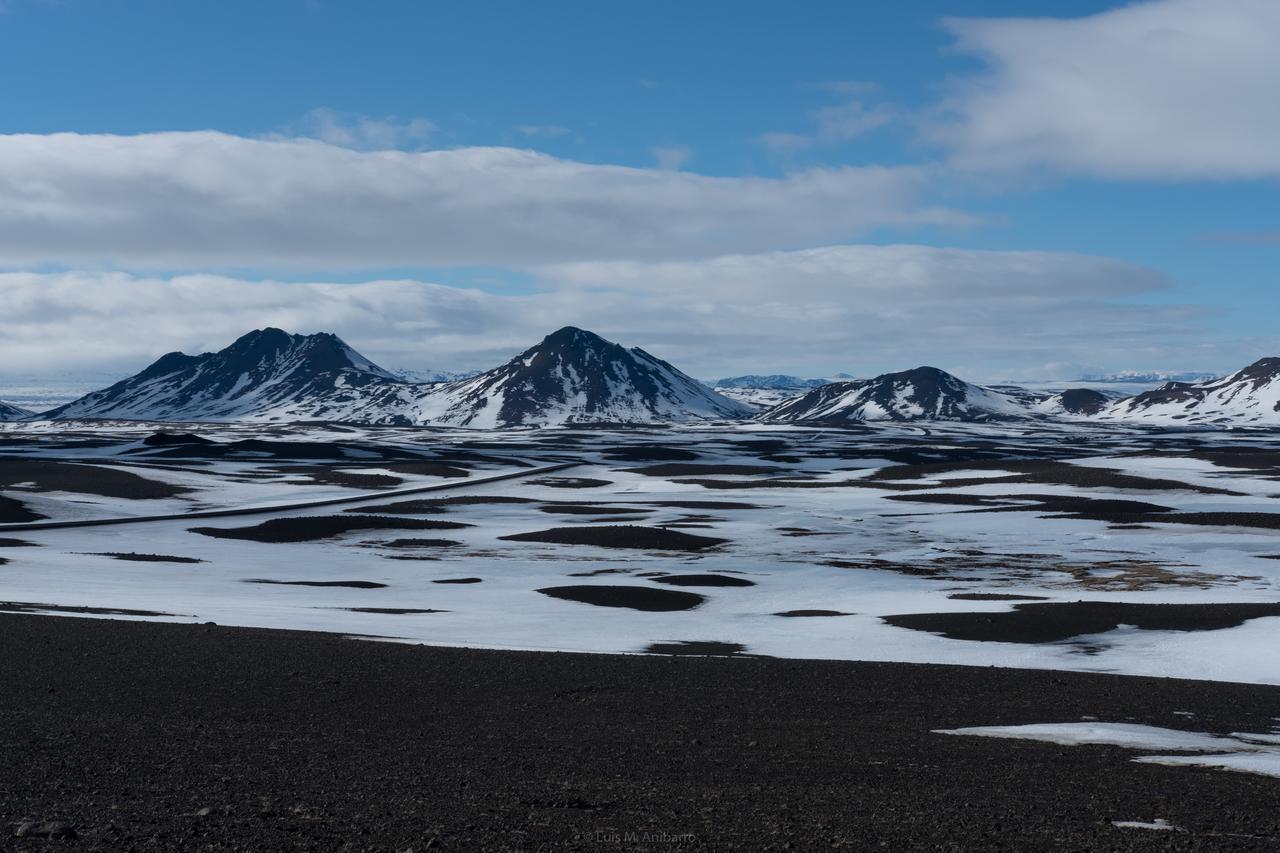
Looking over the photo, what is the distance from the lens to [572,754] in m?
16.2

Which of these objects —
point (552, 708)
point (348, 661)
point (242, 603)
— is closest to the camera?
point (552, 708)

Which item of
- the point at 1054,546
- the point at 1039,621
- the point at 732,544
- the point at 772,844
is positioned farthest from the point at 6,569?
the point at 1054,546

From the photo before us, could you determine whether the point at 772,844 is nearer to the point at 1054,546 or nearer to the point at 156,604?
the point at 156,604

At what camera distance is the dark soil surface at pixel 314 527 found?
187ft

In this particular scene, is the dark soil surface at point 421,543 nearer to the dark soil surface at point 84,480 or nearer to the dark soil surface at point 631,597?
the dark soil surface at point 631,597

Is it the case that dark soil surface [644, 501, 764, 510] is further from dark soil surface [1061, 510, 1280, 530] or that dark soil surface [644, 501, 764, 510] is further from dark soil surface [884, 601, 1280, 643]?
dark soil surface [884, 601, 1280, 643]

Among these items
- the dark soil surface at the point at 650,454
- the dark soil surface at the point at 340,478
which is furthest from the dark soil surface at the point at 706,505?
the dark soil surface at the point at 650,454

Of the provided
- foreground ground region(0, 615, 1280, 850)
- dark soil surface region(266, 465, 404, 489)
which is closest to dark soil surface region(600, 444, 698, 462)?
dark soil surface region(266, 465, 404, 489)

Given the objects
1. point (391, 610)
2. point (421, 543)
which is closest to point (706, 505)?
point (421, 543)

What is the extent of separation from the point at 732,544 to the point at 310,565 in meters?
19.0

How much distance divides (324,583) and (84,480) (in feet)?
171

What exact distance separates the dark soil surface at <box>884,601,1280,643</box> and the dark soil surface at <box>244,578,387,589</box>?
1815 cm

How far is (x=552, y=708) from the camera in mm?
19812

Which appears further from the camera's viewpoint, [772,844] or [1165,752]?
[1165,752]
